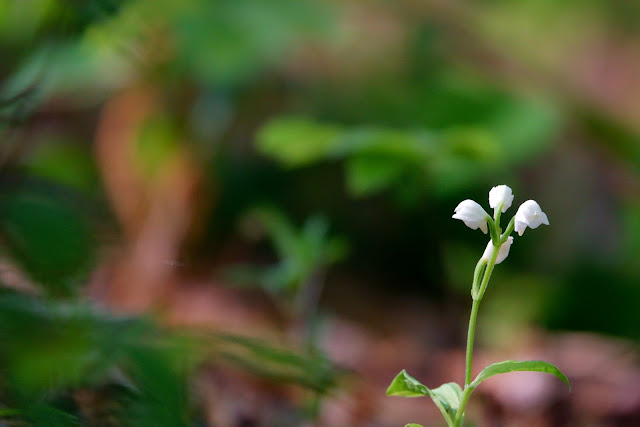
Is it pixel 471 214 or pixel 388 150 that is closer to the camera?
pixel 471 214

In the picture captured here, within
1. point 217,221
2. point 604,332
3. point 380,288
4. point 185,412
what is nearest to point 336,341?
point 380,288

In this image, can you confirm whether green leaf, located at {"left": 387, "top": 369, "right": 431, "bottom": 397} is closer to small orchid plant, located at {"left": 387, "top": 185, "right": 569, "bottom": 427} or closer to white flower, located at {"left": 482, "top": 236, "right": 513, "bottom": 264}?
small orchid plant, located at {"left": 387, "top": 185, "right": 569, "bottom": 427}

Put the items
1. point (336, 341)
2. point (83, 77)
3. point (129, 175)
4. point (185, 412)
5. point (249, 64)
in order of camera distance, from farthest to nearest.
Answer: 1. point (83, 77)
2. point (129, 175)
3. point (249, 64)
4. point (336, 341)
5. point (185, 412)

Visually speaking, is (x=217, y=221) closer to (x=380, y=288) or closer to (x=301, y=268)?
(x=380, y=288)

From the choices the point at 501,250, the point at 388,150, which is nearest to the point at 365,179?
the point at 388,150

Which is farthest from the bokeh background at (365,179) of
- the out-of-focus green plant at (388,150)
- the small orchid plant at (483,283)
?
the small orchid plant at (483,283)

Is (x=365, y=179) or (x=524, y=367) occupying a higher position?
(x=365, y=179)

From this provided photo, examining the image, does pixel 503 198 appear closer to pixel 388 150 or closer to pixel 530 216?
pixel 530 216

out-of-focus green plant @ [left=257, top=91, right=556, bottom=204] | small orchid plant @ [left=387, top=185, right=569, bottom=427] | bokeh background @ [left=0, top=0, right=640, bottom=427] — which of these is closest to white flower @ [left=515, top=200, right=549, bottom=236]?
small orchid plant @ [left=387, top=185, right=569, bottom=427]
